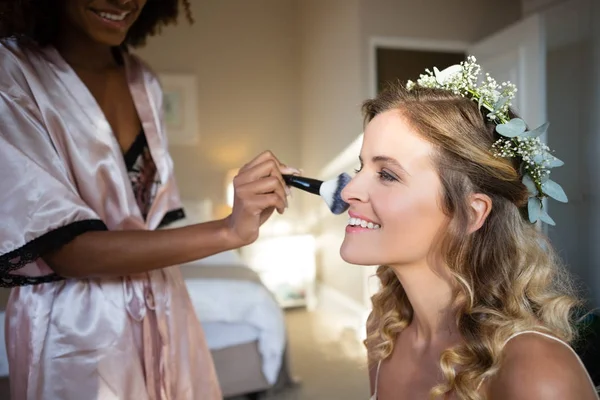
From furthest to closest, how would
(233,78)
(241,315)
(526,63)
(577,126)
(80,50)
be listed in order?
1. (233,78)
2. (577,126)
3. (526,63)
4. (241,315)
5. (80,50)

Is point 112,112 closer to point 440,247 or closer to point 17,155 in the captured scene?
point 17,155

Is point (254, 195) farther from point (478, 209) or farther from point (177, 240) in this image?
point (478, 209)

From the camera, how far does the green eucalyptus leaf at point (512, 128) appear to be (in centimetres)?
82

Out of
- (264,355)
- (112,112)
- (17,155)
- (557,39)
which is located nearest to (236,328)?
(264,355)

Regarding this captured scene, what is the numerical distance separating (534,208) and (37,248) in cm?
84

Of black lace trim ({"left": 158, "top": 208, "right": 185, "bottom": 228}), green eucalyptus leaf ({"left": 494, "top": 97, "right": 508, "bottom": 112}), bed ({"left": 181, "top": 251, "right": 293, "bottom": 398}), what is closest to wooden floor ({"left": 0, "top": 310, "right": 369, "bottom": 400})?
bed ({"left": 181, "top": 251, "right": 293, "bottom": 398})

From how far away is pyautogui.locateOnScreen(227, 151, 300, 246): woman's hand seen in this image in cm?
85

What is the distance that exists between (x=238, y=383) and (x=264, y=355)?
0.62 feet

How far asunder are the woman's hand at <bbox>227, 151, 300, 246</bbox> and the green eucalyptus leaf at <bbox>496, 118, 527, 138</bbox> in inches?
15.1

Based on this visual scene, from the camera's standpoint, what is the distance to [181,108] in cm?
393

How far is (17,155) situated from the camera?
2.61 feet

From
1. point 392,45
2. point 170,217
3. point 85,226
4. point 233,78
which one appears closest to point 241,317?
point 170,217

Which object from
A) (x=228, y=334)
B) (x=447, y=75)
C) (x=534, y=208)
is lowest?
(x=228, y=334)

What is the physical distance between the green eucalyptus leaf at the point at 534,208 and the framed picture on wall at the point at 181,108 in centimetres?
338
